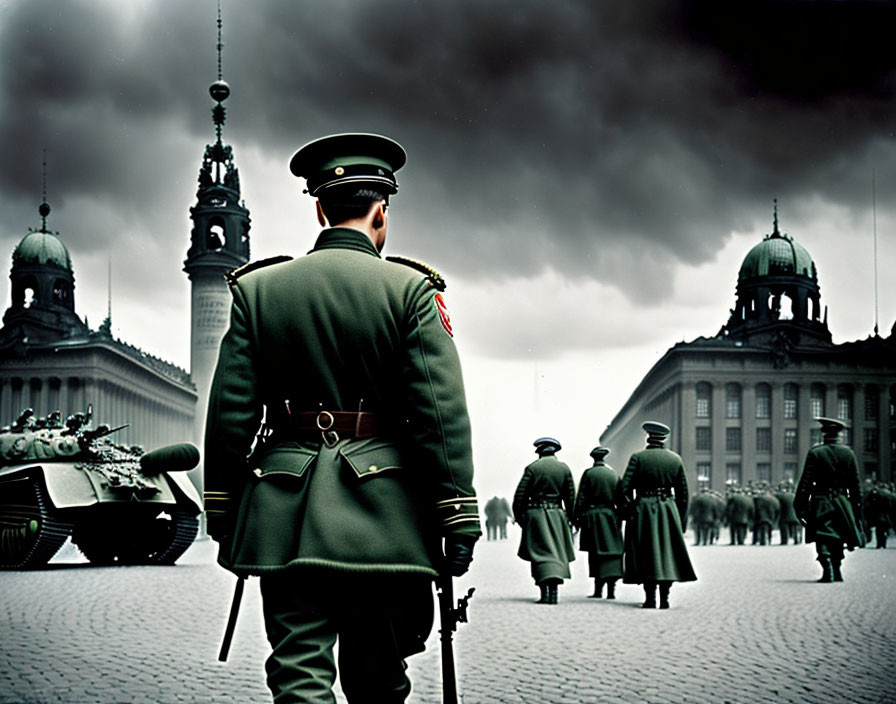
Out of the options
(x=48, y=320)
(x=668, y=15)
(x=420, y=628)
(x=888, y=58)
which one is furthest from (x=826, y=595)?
(x=48, y=320)

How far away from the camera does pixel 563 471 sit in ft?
42.1

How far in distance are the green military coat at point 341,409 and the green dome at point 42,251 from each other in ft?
53.8

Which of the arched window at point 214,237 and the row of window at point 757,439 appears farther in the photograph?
the row of window at point 757,439

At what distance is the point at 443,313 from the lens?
4.00 meters

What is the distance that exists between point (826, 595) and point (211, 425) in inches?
413

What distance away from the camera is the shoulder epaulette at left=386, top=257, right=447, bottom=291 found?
13.3ft

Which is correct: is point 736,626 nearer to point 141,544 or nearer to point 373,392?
point 373,392

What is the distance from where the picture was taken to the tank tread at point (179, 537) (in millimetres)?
17719

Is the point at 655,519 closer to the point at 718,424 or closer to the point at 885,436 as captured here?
the point at 885,436

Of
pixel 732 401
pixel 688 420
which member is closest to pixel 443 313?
pixel 688 420

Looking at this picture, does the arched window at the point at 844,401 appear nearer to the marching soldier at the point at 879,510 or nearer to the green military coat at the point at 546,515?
the marching soldier at the point at 879,510

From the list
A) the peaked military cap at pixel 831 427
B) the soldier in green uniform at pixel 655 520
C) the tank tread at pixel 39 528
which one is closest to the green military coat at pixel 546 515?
the soldier in green uniform at pixel 655 520

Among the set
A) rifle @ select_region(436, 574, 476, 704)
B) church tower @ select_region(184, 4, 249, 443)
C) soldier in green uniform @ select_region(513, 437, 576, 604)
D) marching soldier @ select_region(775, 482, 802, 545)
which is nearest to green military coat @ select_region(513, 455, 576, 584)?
soldier in green uniform @ select_region(513, 437, 576, 604)

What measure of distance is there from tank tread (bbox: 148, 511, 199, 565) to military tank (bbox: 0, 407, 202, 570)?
0.05 feet
